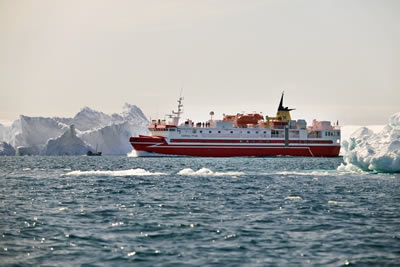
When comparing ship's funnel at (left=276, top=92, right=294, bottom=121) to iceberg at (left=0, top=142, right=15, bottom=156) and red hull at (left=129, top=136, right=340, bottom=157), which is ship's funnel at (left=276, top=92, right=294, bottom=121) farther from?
iceberg at (left=0, top=142, right=15, bottom=156)

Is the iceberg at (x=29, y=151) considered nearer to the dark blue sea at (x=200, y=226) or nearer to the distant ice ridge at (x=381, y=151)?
the distant ice ridge at (x=381, y=151)

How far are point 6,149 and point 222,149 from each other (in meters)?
52.0

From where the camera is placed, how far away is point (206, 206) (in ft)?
72.1

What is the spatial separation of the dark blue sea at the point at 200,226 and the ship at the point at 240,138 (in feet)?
183

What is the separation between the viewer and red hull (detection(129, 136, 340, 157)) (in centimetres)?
8406

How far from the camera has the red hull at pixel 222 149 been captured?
84062 mm

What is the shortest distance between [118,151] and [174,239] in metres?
101

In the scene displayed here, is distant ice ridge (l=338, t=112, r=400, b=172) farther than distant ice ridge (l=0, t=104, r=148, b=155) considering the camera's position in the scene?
No

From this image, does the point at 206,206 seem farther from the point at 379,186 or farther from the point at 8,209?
the point at 379,186

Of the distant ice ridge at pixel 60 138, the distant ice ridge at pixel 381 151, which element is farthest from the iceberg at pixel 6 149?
the distant ice ridge at pixel 381 151

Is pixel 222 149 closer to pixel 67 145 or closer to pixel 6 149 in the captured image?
pixel 67 145

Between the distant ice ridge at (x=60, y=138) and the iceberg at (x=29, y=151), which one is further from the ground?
the distant ice ridge at (x=60, y=138)

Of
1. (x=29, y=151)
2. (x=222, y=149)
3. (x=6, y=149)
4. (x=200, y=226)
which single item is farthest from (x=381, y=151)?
(x=6, y=149)

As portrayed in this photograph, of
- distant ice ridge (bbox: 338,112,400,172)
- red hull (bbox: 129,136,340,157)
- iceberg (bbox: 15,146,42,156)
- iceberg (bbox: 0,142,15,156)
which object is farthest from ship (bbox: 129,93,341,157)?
distant ice ridge (bbox: 338,112,400,172)
